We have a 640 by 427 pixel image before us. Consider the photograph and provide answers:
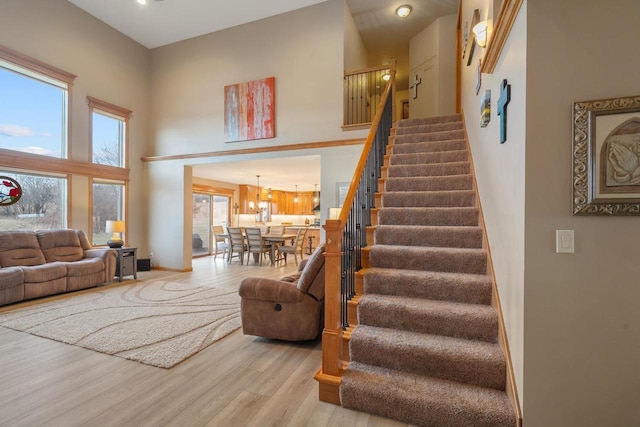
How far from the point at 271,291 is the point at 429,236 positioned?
1646 mm

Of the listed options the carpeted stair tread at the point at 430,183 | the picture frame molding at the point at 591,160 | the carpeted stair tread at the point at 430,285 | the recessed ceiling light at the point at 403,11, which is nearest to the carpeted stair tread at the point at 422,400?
the carpeted stair tread at the point at 430,285

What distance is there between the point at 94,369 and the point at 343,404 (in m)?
2.06

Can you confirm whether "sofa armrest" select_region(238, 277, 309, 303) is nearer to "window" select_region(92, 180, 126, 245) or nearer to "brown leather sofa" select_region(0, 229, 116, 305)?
"brown leather sofa" select_region(0, 229, 116, 305)

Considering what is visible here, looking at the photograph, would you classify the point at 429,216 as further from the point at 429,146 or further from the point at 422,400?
the point at 422,400

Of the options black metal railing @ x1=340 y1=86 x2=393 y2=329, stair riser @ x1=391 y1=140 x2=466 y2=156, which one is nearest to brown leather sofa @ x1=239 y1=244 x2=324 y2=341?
black metal railing @ x1=340 y1=86 x2=393 y2=329

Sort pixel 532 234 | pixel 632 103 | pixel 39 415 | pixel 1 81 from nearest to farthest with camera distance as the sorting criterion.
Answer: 1. pixel 632 103
2. pixel 532 234
3. pixel 39 415
4. pixel 1 81

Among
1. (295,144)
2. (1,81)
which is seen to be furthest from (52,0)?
(295,144)

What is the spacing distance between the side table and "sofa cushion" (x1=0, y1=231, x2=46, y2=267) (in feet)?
3.40

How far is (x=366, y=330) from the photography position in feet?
7.14

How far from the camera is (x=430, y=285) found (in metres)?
2.36

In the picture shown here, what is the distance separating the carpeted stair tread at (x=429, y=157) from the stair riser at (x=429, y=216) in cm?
105

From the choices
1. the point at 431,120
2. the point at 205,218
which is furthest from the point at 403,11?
the point at 205,218

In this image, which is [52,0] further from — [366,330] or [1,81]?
[366,330]

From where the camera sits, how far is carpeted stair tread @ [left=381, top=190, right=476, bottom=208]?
316 cm
